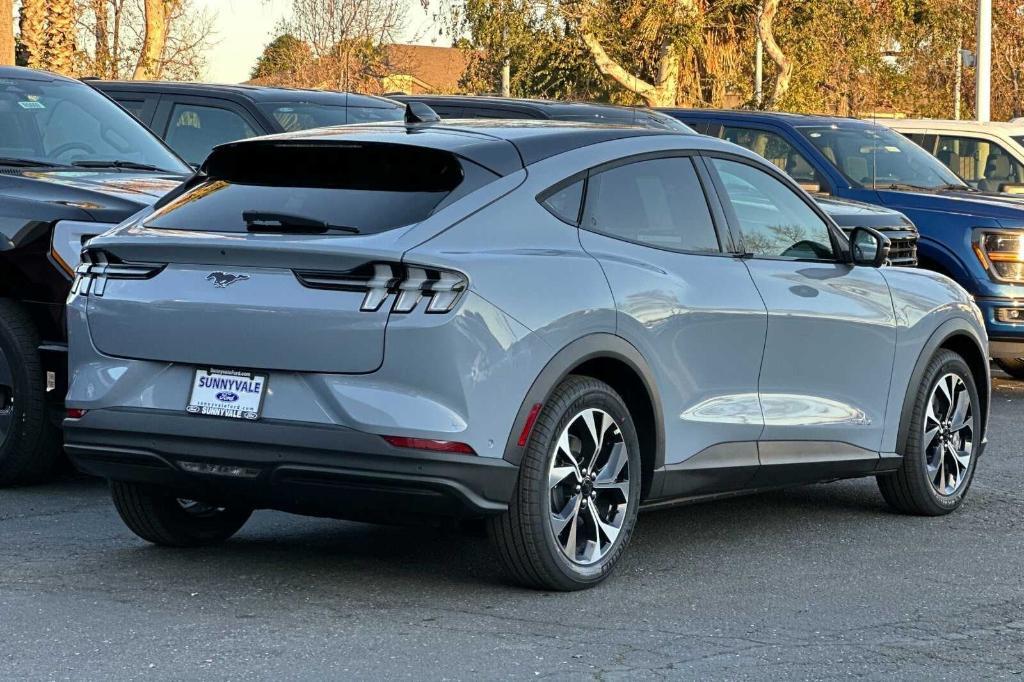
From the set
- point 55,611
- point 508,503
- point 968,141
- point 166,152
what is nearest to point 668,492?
point 508,503

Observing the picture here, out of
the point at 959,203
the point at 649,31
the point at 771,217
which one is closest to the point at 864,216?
the point at 959,203

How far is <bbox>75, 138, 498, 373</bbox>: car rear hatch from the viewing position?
5.47 metres

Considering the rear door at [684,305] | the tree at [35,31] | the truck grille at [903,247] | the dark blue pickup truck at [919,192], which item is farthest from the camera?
the tree at [35,31]

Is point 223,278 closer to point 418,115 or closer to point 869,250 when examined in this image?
point 418,115

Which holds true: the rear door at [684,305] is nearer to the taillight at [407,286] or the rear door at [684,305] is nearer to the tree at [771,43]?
the taillight at [407,286]

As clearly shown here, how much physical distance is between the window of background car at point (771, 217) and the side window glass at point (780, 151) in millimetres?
6527

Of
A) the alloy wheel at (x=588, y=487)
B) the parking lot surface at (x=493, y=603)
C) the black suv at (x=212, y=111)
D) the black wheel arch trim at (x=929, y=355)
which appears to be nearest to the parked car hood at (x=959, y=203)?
the black suv at (x=212, y=111)

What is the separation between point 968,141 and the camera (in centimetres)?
1661

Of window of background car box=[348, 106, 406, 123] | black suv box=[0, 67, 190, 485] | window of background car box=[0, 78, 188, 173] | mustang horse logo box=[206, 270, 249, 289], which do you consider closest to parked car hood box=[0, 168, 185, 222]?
black suv box=[0, 67, 190, 485]

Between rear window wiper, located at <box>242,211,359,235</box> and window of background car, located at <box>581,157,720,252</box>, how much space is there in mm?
980

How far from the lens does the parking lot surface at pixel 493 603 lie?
514cm

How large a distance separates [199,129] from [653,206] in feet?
22.3

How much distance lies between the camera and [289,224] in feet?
18.8

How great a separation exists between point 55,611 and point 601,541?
1877 millimetres
